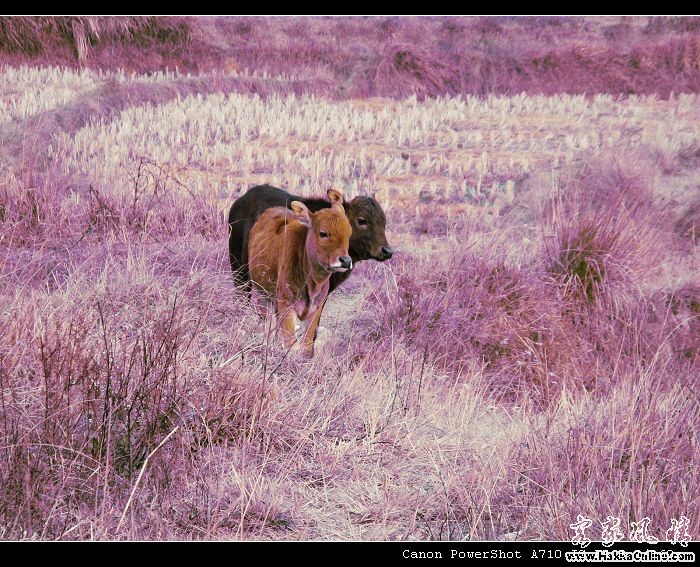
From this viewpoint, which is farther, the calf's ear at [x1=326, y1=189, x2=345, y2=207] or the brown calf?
the calf's ear at [x1=326, y1=189, x2=345, y2=207]

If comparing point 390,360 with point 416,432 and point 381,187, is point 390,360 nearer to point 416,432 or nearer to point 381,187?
point 416,432

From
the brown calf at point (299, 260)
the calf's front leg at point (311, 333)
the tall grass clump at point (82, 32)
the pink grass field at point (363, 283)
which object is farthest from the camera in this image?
the tall grass clump at point (82, 32)

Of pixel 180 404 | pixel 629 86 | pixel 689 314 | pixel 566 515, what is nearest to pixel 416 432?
pixel 566 515

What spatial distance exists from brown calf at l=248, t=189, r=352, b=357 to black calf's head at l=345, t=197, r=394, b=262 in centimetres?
9

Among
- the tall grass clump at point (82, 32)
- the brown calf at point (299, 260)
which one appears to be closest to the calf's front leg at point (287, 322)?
the brown calf at point (299, 260)

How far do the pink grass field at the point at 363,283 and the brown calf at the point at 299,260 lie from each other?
13 cm

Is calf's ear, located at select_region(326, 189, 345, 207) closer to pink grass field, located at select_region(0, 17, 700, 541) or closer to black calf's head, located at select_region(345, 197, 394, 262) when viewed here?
black calf's head, located at select_region(345, 197, 394, 262)

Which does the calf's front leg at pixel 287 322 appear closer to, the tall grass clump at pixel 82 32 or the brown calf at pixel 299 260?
the brown calf at pixel 299 260

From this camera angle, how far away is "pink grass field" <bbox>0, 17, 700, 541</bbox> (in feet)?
8.18

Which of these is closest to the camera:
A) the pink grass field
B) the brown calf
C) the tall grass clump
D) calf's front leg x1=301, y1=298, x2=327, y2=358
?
the pink grass field

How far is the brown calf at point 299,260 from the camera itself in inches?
128

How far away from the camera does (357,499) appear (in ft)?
8.55

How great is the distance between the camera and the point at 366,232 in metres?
3.46

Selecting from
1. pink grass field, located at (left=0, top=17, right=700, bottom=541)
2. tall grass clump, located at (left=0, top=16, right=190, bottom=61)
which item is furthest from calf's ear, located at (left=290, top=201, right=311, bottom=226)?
tall grass clump, located at (left=0, top=16, right=190, bottom=61)
